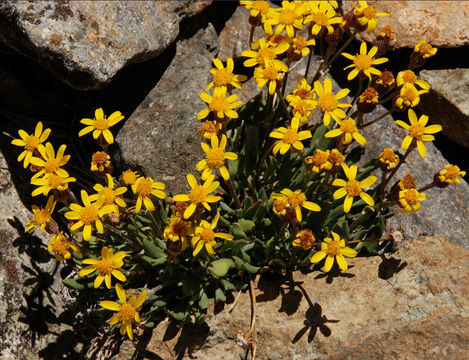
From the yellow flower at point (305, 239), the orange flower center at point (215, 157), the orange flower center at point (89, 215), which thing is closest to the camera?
the yellow flower at point (305, 239)

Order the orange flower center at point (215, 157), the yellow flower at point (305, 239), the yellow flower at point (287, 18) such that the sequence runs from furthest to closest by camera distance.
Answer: the yellow flower at point (287, 18), the orange flower center at point (215, 157), the yellow flower at point (305, 239)

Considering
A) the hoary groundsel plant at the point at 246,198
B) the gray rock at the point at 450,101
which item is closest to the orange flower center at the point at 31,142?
the hoary groundsel plant at the point at 246,198

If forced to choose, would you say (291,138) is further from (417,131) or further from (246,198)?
(417,131)

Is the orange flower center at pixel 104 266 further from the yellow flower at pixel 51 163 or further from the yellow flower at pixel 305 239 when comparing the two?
A: the yellow flower at pixel 305 239

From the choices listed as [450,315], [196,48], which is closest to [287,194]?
[450,315]

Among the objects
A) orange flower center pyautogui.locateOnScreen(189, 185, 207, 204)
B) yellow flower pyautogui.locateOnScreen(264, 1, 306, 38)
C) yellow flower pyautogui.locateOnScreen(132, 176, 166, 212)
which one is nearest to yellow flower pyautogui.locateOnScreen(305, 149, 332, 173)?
orange flower center pyautogui.locateOnScreen(189, 185, 207, 204)

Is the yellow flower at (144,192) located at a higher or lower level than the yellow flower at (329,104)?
lower

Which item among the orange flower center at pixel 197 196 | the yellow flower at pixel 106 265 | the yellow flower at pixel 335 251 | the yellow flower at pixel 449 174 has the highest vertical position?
the orange flower center at pixel 197 196

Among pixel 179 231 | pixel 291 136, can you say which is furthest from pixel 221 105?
pixel 179 231
